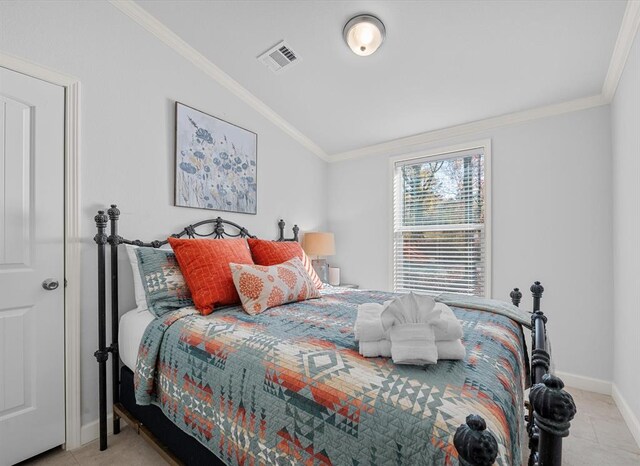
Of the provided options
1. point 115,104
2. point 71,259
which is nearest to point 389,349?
point 71,259

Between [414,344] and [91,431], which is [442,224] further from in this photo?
[91,431]

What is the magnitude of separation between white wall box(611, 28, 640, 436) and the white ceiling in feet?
1.00

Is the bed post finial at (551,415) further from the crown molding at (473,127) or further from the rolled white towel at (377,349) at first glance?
the crown molding at (473,127)

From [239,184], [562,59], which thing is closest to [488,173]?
[562,59]

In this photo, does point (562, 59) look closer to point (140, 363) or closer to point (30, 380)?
point (140, 363)

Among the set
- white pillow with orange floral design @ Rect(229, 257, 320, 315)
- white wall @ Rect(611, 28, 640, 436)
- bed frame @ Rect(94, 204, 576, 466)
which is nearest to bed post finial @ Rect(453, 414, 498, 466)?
bed frame @ Rect(94, 204, 576, 466)

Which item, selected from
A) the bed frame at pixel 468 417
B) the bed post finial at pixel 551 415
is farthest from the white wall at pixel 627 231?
the bed post finial at pixel 551 415

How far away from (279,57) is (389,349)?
2.30 metres

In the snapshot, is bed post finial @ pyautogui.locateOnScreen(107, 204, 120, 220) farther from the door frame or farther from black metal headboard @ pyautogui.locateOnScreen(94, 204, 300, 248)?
the door frame

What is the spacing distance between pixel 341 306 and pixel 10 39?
2297mm

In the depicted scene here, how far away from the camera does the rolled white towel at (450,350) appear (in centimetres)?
102

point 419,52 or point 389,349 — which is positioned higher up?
point 419,52

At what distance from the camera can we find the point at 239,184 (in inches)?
112

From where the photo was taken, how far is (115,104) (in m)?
2.04
